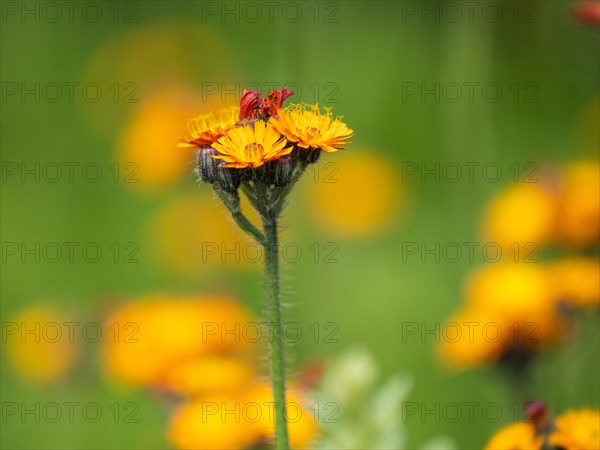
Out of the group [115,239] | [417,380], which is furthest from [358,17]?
[417,380]

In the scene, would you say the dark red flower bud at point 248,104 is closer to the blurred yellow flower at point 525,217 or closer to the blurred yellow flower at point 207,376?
the blurred yellow flower at point 207,376

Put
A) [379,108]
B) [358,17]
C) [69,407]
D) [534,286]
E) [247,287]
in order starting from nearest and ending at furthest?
[534,286] < [69,407] < [247,287] < [379,108] < [358,17]

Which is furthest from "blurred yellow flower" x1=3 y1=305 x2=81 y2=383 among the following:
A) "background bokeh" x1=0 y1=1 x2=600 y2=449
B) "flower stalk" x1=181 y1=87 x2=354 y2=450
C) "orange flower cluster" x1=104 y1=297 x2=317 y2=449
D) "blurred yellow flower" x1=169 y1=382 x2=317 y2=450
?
"flower stalk" x1=181 y1=87 x2=354 y2=450

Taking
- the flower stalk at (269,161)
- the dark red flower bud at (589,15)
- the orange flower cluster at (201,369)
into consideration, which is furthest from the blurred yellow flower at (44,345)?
the dark red flower bud at (589,15)

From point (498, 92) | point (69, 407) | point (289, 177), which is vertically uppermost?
point (498, 92)

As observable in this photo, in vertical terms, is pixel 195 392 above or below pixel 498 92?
below

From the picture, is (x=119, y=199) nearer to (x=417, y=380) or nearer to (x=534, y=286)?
(x=417, y=380)

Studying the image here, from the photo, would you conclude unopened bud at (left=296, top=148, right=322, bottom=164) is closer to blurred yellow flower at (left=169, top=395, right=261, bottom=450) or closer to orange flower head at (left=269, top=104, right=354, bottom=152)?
orange flower head at (left=269, top=104, right=354, bottom=152)
